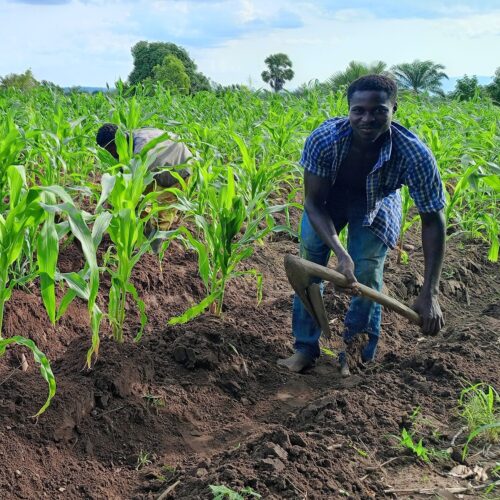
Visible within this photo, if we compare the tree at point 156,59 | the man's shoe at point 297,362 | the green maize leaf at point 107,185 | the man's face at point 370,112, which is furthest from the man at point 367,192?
the tree at point 156,59

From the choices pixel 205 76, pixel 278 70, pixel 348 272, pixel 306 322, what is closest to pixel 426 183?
pixel 348 272

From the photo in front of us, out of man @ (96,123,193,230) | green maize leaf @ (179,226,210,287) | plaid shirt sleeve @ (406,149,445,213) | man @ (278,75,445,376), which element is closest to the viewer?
man @ (278,75,445,376)

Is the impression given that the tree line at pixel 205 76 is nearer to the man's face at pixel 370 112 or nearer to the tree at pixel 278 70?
the tree at pixel 278 70

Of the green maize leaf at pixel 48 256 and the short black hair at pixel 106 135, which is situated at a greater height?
the short black hair at pixel 106 135

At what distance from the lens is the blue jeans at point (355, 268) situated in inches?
136

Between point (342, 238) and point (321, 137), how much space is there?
5.27 ft

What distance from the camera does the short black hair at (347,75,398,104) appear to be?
2.97 m

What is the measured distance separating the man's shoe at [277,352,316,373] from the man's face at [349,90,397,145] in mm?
1195

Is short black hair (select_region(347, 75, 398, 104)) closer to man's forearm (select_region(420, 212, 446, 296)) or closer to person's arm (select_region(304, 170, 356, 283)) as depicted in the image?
person's arm (select_region(304, 170, 356, 283))

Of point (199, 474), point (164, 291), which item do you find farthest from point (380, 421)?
point (164, 291)

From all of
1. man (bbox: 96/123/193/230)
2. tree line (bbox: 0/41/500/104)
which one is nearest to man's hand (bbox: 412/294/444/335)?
man (bbox: 96/123/193/230)

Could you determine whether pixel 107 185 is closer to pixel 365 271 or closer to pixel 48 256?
pixel 48 256

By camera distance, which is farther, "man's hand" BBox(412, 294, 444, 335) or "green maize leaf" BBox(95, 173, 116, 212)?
"man's hand" BBox(412, 294, 444, 335)

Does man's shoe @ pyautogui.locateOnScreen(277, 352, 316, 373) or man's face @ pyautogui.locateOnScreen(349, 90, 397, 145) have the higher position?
man's face @ pyautogui.locateOnScreen(349, 90, 397, 145)
